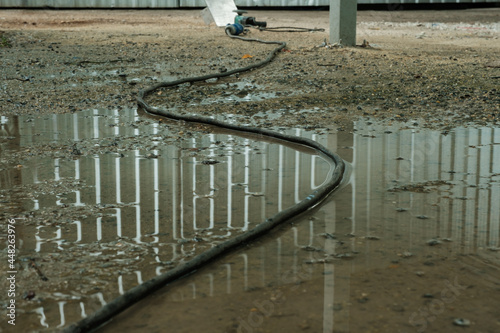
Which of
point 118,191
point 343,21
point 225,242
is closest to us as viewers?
point 225,242

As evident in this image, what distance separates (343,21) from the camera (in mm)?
7891

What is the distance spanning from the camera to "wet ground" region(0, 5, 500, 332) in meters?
1.84

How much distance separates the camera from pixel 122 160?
132 inches

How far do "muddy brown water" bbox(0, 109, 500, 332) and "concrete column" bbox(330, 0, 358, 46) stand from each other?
4.31 meters

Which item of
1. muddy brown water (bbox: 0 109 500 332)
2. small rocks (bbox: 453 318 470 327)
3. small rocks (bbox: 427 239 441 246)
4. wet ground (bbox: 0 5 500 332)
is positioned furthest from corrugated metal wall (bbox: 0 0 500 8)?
small rocks (bbox: 453 318 470 327)

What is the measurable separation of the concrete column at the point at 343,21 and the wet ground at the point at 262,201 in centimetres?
195

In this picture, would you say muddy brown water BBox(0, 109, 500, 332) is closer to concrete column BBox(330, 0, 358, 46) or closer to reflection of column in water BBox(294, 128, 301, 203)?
reflection of column in water BBox(294, 128, 301, 203)

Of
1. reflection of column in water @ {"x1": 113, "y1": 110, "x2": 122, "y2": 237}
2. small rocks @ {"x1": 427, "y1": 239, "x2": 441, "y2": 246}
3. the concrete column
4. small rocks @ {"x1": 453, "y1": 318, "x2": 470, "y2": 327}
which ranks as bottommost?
small rocks @ {"x1": 453, "y1": 318, "x2": 470, "y2": 327}

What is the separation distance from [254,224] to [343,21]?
598 cm

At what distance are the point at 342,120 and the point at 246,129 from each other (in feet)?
2.67

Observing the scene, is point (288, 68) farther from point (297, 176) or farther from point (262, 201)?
point (262, 201)

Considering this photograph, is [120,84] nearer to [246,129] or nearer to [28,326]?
[246,129]

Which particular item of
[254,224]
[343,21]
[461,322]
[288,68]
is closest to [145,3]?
[343,21]

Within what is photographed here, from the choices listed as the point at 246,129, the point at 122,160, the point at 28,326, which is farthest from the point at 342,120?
the point at 28,326
